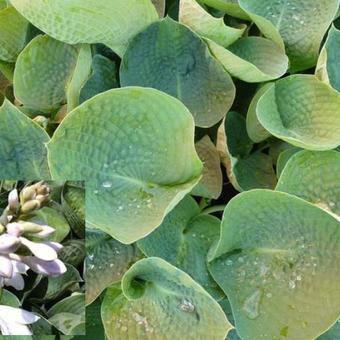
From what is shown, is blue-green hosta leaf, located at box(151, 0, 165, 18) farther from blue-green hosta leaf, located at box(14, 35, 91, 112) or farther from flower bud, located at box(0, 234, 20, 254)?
flower bud, located at box(0, 234, 20, 254)

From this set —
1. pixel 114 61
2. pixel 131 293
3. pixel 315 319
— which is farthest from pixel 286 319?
pixel 114 61

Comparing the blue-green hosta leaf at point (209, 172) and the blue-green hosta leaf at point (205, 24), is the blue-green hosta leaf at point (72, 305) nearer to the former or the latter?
the blue-green hosta leaf at point (209, 172)

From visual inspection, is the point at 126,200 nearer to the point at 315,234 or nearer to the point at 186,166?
the point at 186,166

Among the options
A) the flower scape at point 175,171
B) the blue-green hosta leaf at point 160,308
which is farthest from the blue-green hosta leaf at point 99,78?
the blue-green hosta leaf at point 160,308

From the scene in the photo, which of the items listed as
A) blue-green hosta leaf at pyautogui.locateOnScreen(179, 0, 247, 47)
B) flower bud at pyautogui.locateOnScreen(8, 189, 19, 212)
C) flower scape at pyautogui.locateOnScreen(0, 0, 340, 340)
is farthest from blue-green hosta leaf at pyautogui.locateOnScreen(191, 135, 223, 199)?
flower bud at pyautogui.locateOnScreen(8, 189, 19, 212)

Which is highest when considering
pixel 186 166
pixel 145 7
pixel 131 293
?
pixel 145 7
